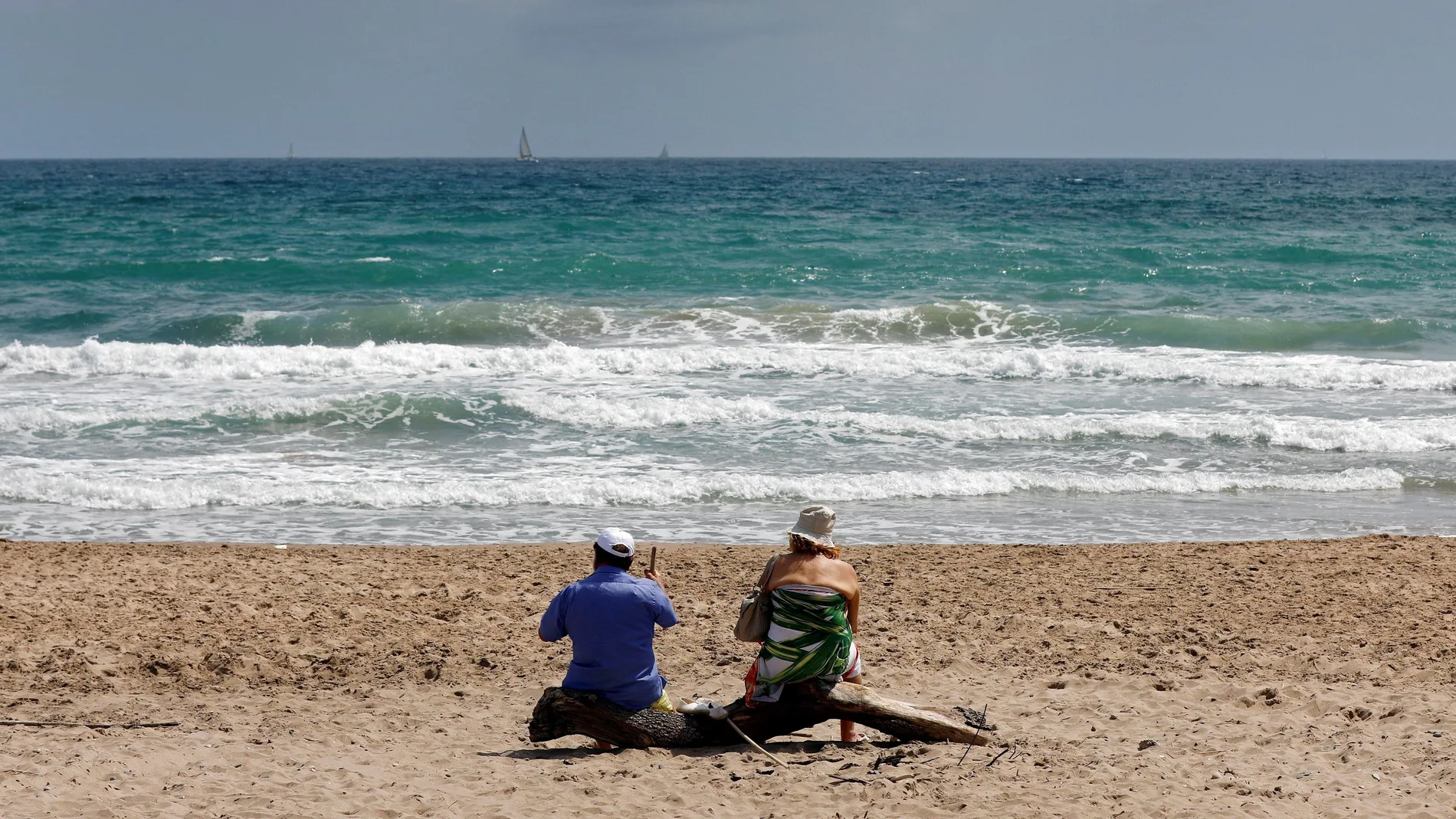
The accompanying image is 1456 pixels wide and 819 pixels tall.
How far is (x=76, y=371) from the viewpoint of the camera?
663 inches

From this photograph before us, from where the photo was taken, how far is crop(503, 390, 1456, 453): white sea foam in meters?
12.9

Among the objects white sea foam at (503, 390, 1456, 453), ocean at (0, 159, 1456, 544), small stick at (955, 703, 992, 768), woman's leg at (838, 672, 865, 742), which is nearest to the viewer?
small stick at (955, 703, 992, 768)

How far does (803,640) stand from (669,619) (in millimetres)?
643

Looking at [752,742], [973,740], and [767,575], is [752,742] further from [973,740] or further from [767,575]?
[973,740]

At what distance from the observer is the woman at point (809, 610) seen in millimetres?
5570

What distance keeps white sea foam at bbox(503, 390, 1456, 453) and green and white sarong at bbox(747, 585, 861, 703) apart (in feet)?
25.1

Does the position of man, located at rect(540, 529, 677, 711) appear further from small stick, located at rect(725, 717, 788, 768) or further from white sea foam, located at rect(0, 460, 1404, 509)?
white sea foam, located at rect(0, 460, 1404, 509)

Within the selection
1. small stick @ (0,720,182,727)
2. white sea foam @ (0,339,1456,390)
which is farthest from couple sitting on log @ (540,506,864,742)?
white sea foam @ (0,339,1456,390)

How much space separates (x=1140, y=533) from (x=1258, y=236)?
26.3m

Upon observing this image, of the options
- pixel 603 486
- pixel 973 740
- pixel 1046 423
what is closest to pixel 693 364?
pixel 1046 423

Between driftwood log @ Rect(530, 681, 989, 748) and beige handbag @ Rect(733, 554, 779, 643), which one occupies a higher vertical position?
beige handbag @ Rect(733, 554, 779, 643)

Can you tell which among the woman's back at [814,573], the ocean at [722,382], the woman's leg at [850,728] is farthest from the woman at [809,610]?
the ocean at [722,382]

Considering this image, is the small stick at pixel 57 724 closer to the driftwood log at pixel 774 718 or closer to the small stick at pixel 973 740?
the driftwood log at pixel 774 718

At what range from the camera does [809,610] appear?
5.58 meters
